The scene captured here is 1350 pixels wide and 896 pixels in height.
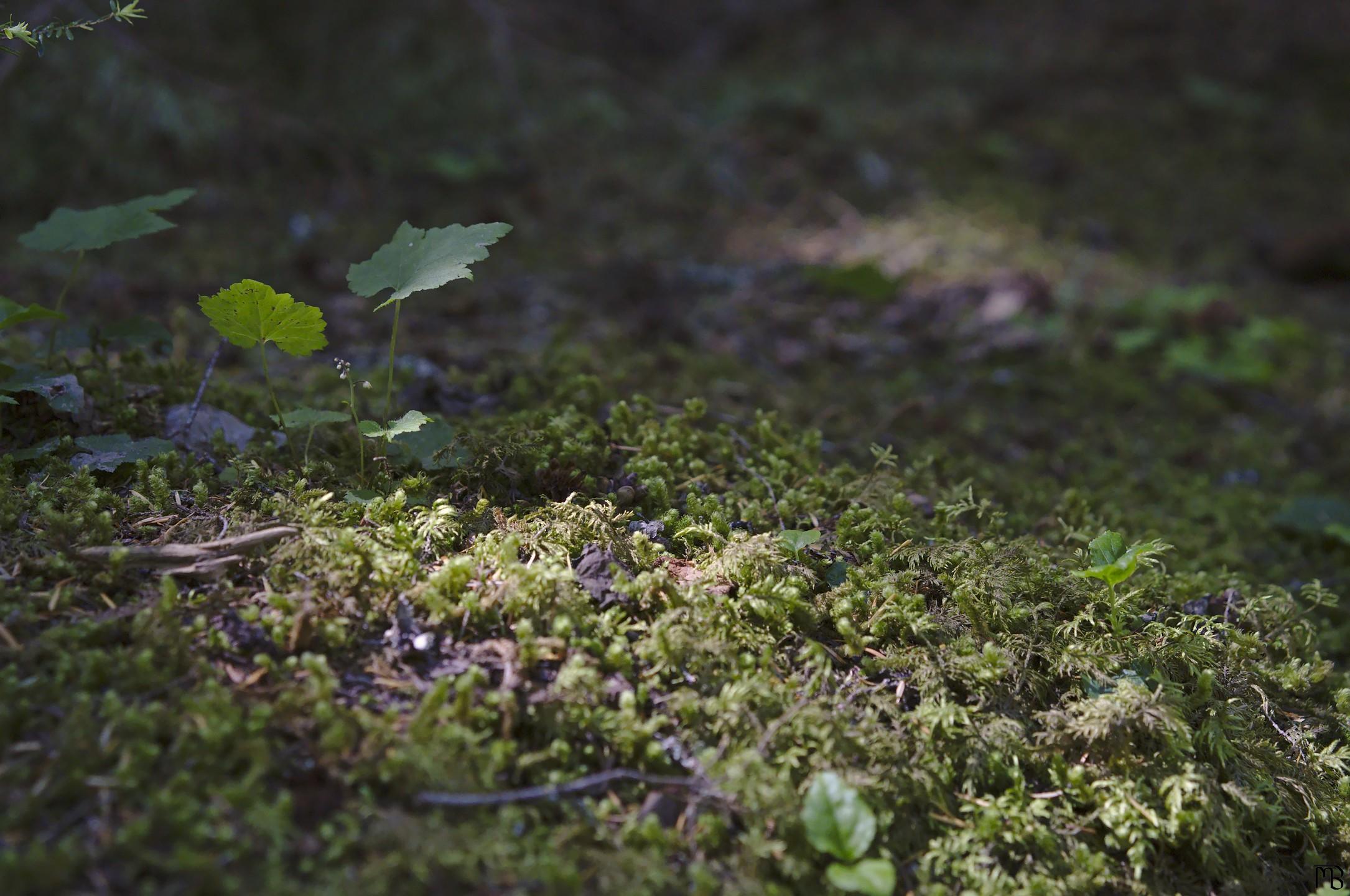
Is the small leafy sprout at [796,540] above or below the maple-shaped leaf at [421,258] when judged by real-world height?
below

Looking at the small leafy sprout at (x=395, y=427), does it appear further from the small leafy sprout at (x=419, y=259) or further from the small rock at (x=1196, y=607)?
the small rock at (x=1196, y=607)

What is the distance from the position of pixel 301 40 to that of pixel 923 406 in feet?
16.5

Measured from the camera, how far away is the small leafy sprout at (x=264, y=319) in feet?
7.60

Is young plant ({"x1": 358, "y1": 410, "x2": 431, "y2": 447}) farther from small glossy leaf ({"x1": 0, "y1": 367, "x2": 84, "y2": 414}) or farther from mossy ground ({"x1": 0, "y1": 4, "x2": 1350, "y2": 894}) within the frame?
small glossy leaf ({"x1": 0, "y1": 367, "x2": 84, "y2": 414})

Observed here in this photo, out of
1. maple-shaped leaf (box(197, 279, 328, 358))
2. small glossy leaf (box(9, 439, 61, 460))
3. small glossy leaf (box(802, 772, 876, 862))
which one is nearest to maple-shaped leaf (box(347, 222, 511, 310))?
maple-shaped leaf (box(197, 279, 328, 358))


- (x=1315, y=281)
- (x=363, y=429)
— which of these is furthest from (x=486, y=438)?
(x=1315, y=281)

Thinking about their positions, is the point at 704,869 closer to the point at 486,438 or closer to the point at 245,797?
the point at 245,797

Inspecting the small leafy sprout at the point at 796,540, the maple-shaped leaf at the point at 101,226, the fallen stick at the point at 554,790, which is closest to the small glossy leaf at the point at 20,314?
the maple-shaped leaf at the point at 101,226

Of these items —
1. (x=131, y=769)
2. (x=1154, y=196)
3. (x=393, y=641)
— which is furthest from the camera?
(x=1154, y=196)

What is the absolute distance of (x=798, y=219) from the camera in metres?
6.22

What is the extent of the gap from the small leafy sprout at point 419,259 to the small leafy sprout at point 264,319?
0.17 metres

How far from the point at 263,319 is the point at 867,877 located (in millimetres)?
2125

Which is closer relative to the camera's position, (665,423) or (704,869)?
(704,869)

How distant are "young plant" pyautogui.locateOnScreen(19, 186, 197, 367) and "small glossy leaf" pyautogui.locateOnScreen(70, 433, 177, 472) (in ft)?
1.37
